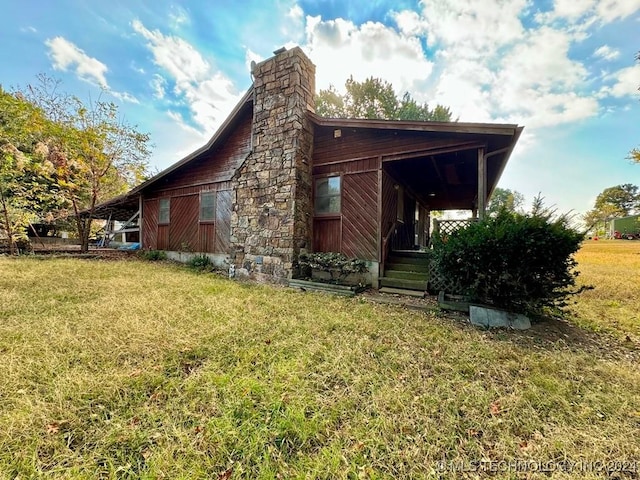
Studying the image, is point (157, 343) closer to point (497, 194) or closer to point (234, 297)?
point (234, 297)

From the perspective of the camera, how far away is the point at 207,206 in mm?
9648

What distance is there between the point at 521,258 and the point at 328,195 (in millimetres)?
4660

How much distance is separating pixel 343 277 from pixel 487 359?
391 centimetres

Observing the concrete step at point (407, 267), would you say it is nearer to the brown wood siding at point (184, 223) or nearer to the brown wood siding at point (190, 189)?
the brown wood siding at point (190, 189)

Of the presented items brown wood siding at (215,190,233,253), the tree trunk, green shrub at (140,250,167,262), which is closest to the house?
brown wood siding at (215,190,233,253)

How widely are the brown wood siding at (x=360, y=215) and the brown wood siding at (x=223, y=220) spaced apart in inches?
172

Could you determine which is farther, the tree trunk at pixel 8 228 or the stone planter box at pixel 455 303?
the tree trunk at pixel 8 228

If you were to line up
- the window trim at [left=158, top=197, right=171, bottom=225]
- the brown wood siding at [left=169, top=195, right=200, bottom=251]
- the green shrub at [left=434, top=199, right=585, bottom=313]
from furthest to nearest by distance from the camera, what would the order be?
the window trim at [left=158, top=197, right=171, bottom=225], the brown wood siding at [left=169, top=195, right=200, bottom=251], the green shrub at [left=434, top=199, right=585, bottom=313]

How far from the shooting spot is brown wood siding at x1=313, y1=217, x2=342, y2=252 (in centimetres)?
705

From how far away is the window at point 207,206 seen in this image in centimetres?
947

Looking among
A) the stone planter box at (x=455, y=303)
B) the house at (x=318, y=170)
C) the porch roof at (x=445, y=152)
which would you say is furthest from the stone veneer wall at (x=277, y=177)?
the stone planter box at (x=455, y=303)

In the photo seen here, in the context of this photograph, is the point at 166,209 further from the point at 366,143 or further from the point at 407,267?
the point at 407,267

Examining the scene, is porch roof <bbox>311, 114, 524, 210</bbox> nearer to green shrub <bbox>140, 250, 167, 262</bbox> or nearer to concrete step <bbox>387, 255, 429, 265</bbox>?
concrete step <bbox>387, 255, 429, 265</bbox>

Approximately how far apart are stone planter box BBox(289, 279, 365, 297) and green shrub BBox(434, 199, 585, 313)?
2.42 metres
